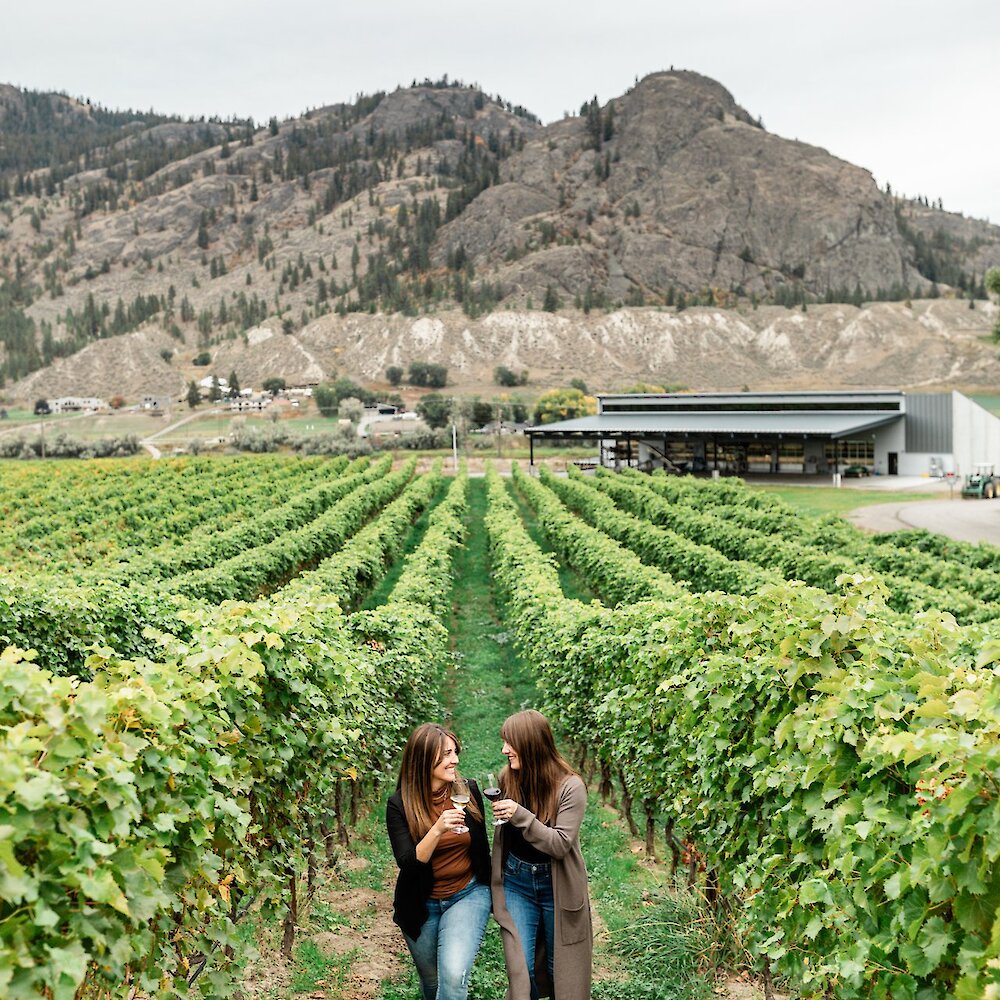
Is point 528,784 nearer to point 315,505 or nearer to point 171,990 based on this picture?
point 171,990

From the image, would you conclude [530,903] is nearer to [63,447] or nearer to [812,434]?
[812,434]

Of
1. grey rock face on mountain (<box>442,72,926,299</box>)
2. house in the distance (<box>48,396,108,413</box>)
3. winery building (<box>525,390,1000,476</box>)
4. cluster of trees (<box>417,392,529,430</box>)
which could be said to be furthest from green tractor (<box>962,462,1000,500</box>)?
grey rock face on mountain (<box>442,72,926,299</box>)

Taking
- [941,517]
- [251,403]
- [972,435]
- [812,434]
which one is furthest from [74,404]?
[941,517]

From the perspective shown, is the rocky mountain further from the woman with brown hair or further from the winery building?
the woman with brown hair

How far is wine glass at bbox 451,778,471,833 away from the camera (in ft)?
12.8

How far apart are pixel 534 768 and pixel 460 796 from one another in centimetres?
37

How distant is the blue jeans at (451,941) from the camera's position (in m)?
4.06

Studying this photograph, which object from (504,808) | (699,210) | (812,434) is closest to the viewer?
(504,808)

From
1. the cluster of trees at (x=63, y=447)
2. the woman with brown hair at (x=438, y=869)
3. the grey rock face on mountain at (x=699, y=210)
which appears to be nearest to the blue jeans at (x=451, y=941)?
the woman with brown hair at (x=438, y=869)

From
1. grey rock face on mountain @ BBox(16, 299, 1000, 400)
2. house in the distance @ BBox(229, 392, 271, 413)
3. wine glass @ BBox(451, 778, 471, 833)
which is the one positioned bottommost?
wine glass @ BBox(451, 778, 471, 833)

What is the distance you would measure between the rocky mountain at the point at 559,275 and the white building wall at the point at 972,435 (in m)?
58.1

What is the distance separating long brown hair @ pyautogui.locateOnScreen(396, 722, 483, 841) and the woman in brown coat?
1.01ft

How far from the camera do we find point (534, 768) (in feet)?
13.4

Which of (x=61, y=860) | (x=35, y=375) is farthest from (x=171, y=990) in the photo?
(x=35, y=375)
